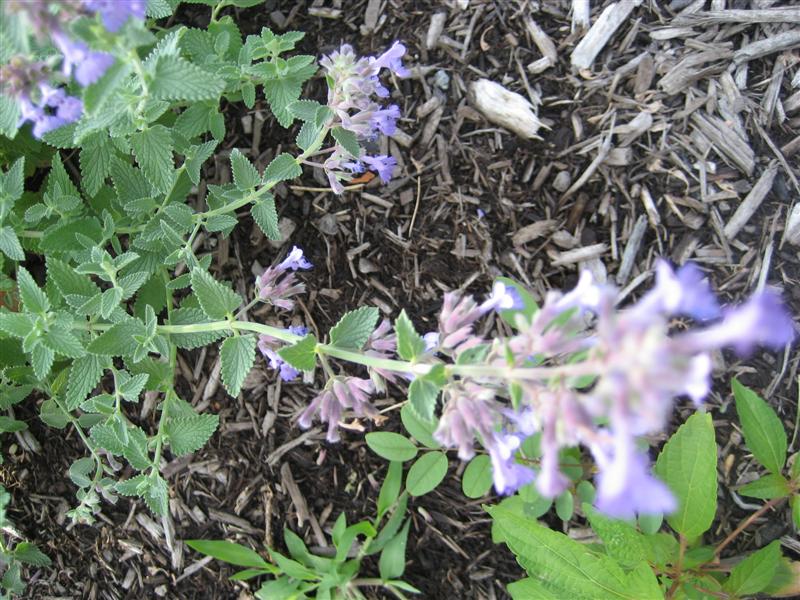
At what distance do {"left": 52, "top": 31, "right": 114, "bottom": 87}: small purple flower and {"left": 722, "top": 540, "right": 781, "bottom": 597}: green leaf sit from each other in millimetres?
2351

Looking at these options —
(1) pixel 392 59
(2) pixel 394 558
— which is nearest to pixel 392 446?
(2) pixel 394 558

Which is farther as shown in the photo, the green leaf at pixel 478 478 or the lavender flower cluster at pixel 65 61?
the green leaf at pixel 478 478

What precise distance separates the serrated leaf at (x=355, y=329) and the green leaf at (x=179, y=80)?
0.69 meters

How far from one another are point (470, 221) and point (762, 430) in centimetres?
135

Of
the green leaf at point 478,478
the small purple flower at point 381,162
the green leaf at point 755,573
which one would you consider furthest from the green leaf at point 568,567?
the small purple flower at point 381,162

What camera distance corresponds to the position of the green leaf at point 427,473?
2.70 meters

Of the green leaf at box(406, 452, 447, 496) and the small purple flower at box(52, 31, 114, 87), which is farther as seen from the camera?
the green leaf at box(406, 452, 447, 496)

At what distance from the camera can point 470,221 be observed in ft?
10.2

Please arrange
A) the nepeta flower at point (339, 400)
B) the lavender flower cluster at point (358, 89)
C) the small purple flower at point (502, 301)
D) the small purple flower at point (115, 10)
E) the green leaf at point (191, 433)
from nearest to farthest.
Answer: the small purple flower at point (115, 10), the small purple flower at point (502, 301), the nepeta flower at point (339, 400), the lavender flower cluster at point (358, 89), the green leaf at point (191, 433)

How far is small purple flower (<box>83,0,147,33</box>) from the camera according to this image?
1.65 meters

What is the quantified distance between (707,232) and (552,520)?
134cm

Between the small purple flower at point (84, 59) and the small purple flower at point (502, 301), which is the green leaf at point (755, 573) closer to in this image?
the small purple flower at point (502, 301)

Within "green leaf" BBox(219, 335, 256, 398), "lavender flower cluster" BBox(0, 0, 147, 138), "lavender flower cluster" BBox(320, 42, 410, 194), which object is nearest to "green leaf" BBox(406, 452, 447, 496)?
"green leaf" BBox(219, 335, 256, 398)

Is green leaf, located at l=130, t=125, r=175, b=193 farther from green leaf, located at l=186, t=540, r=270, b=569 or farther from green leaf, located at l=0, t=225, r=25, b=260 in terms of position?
green leaf, located at l=186, t=540, r=270, b=569
